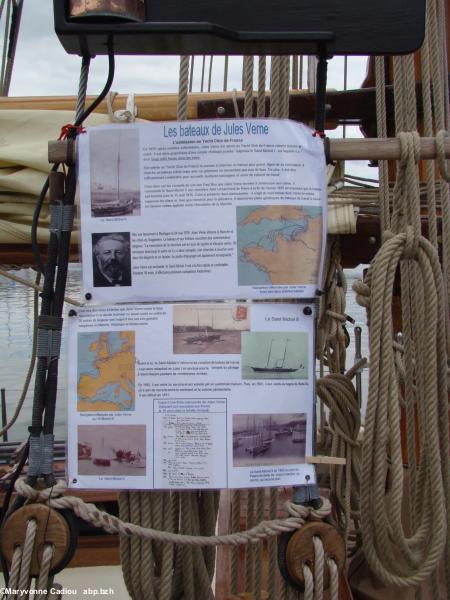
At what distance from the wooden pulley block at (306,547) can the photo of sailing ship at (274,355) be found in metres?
0.26

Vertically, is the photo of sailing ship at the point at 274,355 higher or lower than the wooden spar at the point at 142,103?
lower

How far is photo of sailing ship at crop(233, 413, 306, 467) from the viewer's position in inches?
48.4

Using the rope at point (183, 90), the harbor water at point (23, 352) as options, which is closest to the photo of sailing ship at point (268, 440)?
the rope at point (183, 90)

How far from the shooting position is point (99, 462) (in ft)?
4.09

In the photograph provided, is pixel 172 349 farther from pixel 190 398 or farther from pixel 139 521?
pixel 139 521

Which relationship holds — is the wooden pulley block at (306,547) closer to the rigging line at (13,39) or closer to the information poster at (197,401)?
the information poster at (197,401)

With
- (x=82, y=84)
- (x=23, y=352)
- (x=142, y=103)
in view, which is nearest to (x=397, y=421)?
(x=82, y=84)

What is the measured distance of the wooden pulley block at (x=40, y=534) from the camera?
46.3 inches

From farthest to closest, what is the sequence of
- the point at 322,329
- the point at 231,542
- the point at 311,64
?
1. the point at 311,64
2. the point at 322,329
3. the point at 231,542

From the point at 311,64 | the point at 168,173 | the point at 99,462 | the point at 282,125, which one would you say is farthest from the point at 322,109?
the point at 311,64

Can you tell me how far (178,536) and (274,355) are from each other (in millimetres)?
370

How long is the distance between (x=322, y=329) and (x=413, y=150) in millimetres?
1043

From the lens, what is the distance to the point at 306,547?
1177 mm

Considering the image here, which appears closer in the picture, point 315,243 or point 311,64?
point 315,243
